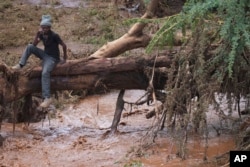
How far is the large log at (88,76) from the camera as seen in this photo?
813cm

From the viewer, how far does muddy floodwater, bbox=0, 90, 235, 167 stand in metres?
7.19

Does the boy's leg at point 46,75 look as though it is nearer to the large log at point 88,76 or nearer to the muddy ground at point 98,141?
the large log at point 88,76

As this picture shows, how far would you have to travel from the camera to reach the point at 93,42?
13812mm

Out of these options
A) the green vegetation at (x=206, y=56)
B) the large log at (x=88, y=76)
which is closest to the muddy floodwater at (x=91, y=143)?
the green vegetation at (x=206, y=56)

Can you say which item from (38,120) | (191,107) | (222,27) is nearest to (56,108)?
(38,120)

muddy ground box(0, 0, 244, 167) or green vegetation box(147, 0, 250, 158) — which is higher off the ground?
green vegetation box(147, 0, 250, 158)

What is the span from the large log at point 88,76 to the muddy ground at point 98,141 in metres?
0.80

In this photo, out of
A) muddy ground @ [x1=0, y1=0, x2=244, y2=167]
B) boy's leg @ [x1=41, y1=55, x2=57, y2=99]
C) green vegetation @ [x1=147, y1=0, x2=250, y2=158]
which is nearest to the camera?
green vegetation @ [x1=147, y1=0, x2=250, y2=158]

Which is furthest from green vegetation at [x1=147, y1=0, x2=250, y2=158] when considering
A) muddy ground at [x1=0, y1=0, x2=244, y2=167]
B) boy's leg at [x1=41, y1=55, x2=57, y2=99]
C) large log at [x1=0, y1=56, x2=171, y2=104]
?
boy's leg at [x1=41, y1=55, x2=57, y2=99]

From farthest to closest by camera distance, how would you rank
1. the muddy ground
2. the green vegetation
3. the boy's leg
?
the boy's leg
the muddy ground
the green vegetation

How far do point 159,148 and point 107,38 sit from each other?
6779mm

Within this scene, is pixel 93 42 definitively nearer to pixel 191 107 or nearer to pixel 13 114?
pixel 13 114

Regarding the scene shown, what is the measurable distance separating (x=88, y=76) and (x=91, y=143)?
43.0 inches

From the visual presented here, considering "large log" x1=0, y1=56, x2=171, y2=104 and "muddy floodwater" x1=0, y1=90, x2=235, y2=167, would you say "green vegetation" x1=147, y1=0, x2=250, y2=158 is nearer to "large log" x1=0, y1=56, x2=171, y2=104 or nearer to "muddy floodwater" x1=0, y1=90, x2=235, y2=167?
"muddy floodwater" x1=0, y1=90, x2=235, y2=167
